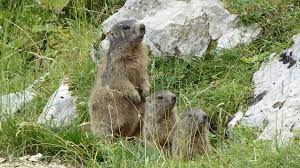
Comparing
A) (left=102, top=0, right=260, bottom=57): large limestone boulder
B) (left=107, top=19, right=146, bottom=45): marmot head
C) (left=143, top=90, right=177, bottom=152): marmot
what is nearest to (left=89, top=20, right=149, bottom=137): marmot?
(left=107, top=19, right=146, bottom=45): marmot head

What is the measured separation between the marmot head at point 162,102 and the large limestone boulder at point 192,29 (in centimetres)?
126

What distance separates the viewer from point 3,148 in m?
6.59

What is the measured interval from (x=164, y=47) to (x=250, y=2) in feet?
3.37

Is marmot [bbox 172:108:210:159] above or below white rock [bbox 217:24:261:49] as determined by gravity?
below

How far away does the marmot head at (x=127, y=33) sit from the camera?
7672mm

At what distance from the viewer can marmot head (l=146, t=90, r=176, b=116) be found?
7.21 metres

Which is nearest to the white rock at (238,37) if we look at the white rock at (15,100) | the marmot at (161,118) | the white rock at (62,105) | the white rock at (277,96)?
the white rock at (277,96)

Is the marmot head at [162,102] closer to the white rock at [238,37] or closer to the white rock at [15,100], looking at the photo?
the white rock at [15,100]

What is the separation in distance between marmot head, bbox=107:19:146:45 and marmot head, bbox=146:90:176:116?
0.64 metres

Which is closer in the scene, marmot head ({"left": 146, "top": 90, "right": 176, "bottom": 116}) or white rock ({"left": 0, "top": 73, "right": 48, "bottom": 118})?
white rock ({"left": 0, "top": 73, "right": 48, "bottom": 118})

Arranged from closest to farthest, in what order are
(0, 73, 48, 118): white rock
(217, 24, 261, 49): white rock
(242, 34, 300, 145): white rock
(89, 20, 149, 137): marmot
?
(242, 34, 300, 145): white rock, (0, 73, 48, 118): white rock, (89, 20, 149, 137): marmot, (217, 24, 261, 49): white rock

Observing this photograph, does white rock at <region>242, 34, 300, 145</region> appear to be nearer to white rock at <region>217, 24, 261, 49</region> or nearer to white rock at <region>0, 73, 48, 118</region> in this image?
white rock at <region>217, 24, 261, 49</region>

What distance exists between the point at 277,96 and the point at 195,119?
34.1 inches

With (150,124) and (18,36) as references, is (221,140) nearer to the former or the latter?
(150,124)
